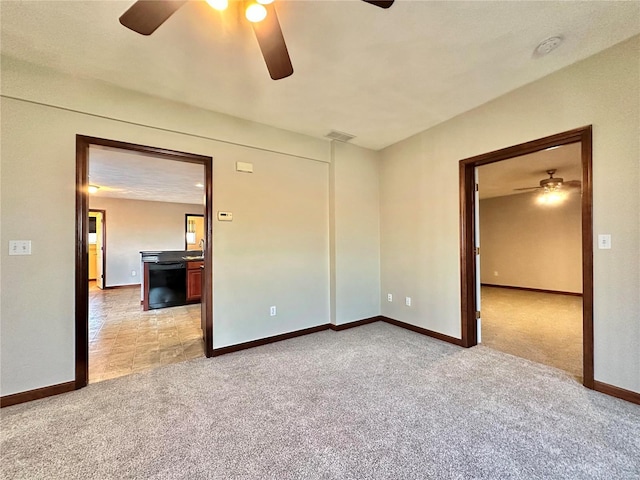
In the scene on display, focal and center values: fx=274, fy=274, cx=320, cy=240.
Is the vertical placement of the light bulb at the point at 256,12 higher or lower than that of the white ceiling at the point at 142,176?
lower

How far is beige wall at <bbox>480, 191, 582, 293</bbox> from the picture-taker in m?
6.07

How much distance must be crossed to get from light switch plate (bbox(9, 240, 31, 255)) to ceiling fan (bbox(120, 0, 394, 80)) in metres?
1.87

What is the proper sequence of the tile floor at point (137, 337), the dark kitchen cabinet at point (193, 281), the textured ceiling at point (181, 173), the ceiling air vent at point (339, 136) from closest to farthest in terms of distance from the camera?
1. the tile floor at point (137, 337)
2. the ceiling air vent at point (339, 136)
3. the textured ceiling at point (181, 173)
4. the dark kitchen cabinet at point (193, 281)

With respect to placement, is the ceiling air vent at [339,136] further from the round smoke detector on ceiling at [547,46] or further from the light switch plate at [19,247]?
the light switch plate at [19,247]

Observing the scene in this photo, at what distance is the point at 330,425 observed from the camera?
1777 millimetres

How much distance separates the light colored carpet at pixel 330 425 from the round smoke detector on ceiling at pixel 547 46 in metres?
2.59

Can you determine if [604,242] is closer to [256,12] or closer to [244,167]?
[256,12]

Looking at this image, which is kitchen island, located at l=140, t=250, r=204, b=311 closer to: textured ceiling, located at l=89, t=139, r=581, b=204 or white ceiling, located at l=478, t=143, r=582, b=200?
textured ceiling, located at l=89, t=139, r=581, b=204

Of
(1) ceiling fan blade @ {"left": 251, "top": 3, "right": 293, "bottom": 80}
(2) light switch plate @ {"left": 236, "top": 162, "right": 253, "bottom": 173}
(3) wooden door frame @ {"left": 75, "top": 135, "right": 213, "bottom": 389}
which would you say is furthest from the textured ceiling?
(1) ceiling fan blade @ {"left": 251, "top": 3, "right": 293, "bottom": 80}

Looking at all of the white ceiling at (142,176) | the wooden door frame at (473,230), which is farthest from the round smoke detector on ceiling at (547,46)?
the white ceiling at (142,176)

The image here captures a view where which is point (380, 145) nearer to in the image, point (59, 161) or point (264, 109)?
point (264, 109)

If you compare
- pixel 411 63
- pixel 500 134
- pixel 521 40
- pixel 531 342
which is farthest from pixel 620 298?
pixel 411 63

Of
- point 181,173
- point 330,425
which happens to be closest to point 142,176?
point 181,173

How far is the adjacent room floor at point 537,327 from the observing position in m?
2.83
